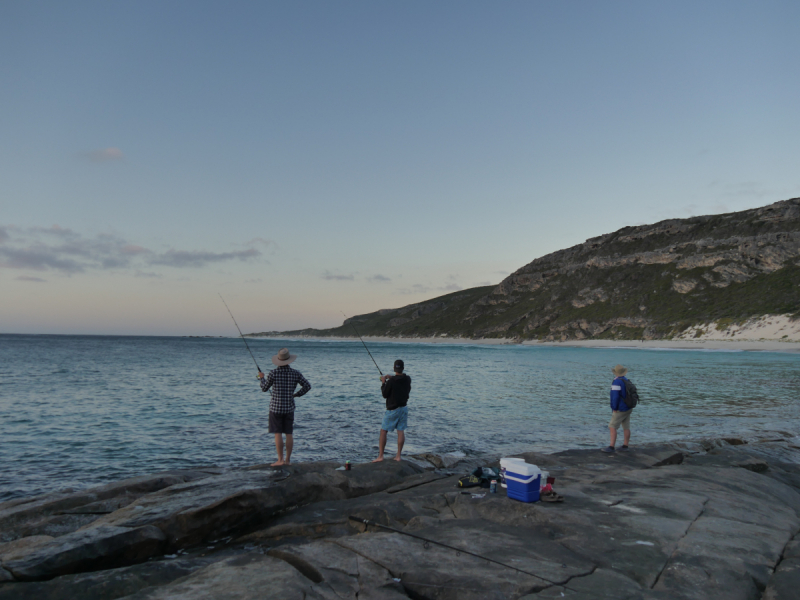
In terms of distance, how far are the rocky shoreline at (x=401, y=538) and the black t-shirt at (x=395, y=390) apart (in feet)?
5.14

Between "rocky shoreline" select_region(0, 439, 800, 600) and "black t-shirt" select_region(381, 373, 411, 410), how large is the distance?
1.57 metres

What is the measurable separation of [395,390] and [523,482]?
4.16 metres

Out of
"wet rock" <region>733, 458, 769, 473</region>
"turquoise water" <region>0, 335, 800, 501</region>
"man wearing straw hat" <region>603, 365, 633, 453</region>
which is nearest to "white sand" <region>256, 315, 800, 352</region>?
"turquoise water" <region>0, 335, 800, 501</region>

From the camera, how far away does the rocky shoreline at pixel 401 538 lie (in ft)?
16.0

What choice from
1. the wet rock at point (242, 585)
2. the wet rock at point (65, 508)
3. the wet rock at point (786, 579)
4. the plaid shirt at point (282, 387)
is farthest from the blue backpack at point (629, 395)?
the wet rock at point (65, 508)

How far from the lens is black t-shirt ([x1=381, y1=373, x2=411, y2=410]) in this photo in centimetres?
1084

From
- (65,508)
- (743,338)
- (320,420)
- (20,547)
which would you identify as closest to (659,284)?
(743,338)

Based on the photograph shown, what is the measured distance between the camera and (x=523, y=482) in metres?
7.29

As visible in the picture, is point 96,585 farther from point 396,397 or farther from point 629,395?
point 629,395

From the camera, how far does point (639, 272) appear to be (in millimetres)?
133500

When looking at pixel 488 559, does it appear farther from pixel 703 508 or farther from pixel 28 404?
pixel 28 404

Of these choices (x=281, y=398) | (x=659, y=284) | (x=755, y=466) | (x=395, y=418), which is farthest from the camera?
(x=659, y=284)

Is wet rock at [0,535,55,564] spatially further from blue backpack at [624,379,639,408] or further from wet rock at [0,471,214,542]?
blue backpack at [624,379,639,408]

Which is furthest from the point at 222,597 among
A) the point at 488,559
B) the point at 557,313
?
the point at 557,313
